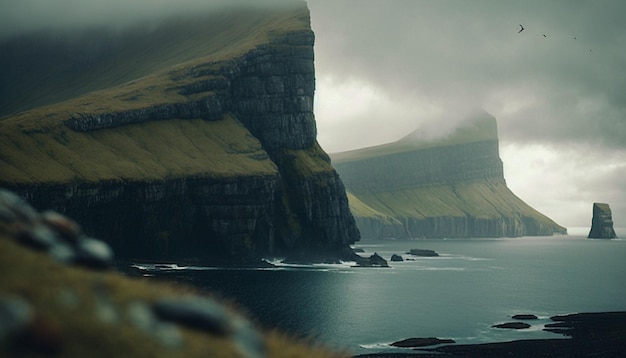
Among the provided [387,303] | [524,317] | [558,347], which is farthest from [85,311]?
[387,303]

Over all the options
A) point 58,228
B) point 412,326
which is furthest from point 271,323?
point 58,228

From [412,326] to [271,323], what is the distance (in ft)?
90.3

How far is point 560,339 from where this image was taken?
10388 centimetres

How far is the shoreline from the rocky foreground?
76.9 meters

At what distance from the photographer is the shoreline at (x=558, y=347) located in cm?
9312

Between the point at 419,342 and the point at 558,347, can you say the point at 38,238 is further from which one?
the point at 558,347

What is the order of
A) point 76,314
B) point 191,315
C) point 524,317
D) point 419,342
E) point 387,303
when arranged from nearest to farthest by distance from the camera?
point 76,314, point 191,315, point 419,342, point 524,317, point 387,303

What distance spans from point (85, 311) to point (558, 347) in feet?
315

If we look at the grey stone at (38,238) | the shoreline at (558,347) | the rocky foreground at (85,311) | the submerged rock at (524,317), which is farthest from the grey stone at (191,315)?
the submerged rock at (524,317)

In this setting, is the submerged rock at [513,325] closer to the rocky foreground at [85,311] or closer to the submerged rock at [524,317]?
the submerged rock at [524,317]

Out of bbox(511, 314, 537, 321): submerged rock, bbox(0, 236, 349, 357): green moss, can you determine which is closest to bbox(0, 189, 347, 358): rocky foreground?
bbox(0, 236, 349, 357): green moss

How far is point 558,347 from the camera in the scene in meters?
97.6

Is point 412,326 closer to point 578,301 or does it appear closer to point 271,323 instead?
point 271,323

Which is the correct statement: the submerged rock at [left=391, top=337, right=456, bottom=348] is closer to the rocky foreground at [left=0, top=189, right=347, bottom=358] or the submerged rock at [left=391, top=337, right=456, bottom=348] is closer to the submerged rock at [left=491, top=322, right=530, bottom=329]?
the submerged rock at [left=491, top=322, right=530, bottom=329]
